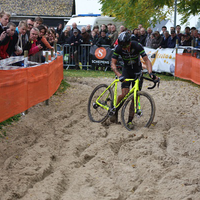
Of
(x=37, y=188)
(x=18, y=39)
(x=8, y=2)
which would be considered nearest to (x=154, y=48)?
(x=18, y=39)

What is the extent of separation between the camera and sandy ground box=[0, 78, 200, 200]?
4.73 metres

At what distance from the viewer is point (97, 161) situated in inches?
233

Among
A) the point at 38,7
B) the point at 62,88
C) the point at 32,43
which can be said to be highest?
the point at 38,7

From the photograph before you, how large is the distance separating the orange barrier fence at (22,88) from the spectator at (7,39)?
81 cm

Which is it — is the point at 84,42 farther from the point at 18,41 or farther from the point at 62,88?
the point at 18,41

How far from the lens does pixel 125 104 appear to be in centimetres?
817

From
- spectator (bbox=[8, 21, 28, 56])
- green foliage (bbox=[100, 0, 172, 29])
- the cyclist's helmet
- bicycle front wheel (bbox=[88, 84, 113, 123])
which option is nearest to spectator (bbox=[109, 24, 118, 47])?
green foliage (bbox=[100, 0, 172, 29])

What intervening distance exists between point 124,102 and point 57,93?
15.7 ft

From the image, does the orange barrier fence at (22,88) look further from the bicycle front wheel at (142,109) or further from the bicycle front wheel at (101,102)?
the bicycle front wheel at (142,109)

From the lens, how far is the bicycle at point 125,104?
786 cm

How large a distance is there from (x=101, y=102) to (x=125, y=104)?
748 millimetres

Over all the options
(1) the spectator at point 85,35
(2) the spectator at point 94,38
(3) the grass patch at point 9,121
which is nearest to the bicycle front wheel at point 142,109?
(3) the grass patch at point 9,121

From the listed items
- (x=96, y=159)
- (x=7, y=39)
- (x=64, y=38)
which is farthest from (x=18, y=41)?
(x=64, y=38)

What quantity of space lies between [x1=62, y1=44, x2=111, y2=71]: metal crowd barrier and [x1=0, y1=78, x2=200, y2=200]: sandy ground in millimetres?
10807
